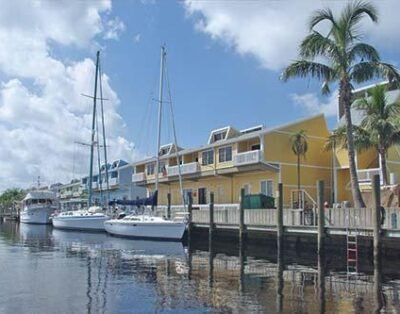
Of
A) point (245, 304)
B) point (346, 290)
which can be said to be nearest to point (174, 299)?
point (245, 304)

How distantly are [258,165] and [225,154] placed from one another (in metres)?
5.55

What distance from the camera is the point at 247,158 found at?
46.2m

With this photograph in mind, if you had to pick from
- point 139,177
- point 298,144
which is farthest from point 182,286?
point 139,177

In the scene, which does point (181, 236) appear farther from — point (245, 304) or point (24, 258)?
point (245, 304)

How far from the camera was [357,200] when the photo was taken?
88.2 feet

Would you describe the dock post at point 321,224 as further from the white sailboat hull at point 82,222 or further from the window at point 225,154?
the white sailboat hull at point 82,222

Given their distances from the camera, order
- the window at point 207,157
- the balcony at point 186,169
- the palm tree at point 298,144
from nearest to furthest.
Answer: the palm tree at point 298,144, the window at point 207,157, the balcony at point 186,169

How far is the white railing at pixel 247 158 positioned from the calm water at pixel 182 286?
15.3 meters

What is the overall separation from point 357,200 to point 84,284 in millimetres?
14343

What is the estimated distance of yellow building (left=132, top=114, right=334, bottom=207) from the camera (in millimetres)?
45656

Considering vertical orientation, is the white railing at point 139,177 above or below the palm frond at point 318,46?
below

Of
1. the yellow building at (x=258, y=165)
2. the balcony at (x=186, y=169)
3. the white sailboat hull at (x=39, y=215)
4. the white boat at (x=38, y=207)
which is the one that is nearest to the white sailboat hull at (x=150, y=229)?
the yellow building at (x=258, y=165)

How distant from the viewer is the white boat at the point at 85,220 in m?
56.2

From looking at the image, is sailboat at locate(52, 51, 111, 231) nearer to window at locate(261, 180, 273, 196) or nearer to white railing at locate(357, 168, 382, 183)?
window at locate(261, 180, 273, 196)
